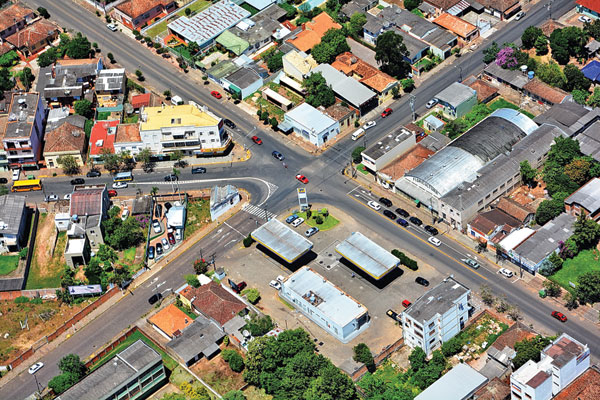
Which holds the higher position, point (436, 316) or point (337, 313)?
point (436, 316)

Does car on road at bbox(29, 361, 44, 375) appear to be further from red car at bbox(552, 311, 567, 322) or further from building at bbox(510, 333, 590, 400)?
red car at bbox(552, 311, 567, 322)

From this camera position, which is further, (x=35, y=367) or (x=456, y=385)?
(x=35, y=367)

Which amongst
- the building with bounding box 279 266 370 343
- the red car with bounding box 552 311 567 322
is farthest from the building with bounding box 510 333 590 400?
the building with bounding box 279 266 370 343

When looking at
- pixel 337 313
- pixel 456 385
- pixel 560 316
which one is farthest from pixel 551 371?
pixel 337 313

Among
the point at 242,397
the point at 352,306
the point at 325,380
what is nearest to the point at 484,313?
the point at 352,306

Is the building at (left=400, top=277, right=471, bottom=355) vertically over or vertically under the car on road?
over

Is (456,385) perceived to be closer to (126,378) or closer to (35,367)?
(126,378)

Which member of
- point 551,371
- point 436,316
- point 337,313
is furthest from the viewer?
point 337,313
